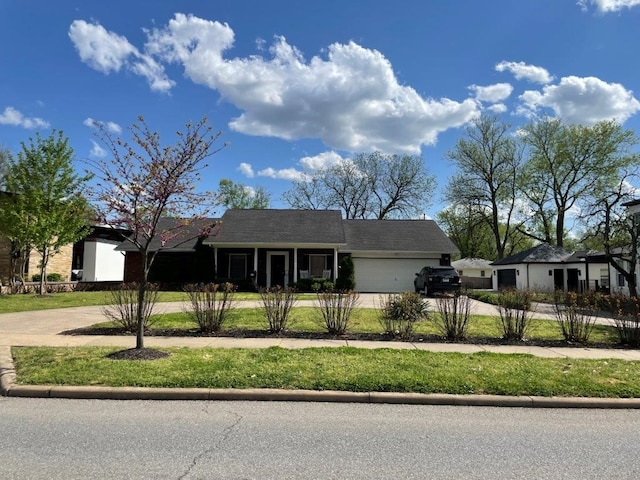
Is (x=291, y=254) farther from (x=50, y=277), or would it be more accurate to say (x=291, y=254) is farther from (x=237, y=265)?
(x=50, y=277)

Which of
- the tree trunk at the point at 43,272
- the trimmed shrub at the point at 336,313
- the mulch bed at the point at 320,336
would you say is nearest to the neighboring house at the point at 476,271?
the tree trunk at the point at 43,272

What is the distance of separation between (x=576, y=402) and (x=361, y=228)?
27.0 m

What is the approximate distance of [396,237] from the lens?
31.4 metres

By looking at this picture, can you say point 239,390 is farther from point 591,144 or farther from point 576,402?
Answer: point 591,144

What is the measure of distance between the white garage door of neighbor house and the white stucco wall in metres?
19.4

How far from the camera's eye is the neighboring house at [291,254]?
90.1 ft

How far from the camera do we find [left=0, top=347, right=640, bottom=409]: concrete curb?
20.7 ft

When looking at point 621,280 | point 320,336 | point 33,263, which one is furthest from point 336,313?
point 33,263

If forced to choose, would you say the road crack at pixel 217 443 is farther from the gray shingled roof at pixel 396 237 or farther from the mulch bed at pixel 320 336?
the gray shingled roof at pixel 396 237

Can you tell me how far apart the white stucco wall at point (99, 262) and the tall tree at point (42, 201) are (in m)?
13.0

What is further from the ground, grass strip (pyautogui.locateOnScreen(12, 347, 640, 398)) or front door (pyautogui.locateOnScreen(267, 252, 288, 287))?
front door (pyautogui.locateOnScreen(267, 252, 288, 287))

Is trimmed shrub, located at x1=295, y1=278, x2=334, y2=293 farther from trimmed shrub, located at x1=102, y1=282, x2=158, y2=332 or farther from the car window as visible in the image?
trimmed shrub, located at x1=102, y1=282, x2=158, y2=332

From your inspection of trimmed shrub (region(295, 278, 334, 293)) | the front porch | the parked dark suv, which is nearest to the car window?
the parked dark suv

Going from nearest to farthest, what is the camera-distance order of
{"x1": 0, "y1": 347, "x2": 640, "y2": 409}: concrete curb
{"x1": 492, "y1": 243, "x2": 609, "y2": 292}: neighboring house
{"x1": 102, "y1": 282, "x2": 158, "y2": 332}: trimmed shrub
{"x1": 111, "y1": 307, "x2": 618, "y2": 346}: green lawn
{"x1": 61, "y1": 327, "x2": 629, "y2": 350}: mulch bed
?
1. {"x1": 0, "y1": 347, "x2": 640, "y2": 409}: concrete curb
2. {"x1": 61, "y1": 327, "x2": 629, "y2": 350}: mulch bed
3. {"x1": 102, "y1": 282, "x2": 158, "y2": 332}: trimmed shrub
4. {"x1": 111, "y1": 307, "x2": 618, "y2": 346}: green lawn
5. {"x1": 492, "y1": 243, "x2": 609, "y2": 292}: neighboring house
